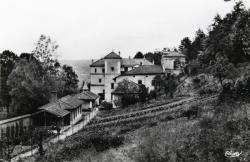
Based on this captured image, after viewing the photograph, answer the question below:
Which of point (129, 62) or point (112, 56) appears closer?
point (112, 56)

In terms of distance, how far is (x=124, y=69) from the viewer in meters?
65.4

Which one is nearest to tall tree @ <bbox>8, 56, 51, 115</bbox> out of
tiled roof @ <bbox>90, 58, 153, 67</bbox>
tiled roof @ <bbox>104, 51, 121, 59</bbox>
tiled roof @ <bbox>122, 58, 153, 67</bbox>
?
tiled roof @ <bbox>104, 51, 121, 59</bbox>

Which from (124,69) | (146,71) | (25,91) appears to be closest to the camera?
(25,91)

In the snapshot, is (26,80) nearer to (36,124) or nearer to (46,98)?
(46,98)

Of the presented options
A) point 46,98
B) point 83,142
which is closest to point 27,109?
point 46,98

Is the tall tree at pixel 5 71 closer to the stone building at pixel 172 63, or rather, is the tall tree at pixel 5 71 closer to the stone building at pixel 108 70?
the stone building at pixel 108 70

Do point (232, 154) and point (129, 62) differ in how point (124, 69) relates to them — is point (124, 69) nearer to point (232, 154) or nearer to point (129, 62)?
point (129, 62)

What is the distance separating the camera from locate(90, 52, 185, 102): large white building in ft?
186

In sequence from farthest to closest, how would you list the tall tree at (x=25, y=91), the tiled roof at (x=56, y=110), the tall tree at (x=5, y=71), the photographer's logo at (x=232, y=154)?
the tall tree at (x=5, y=71) → the tall tree at (x=25, y=91) → the tiled roof at (x=56, y=110) → the photographer's logo at (x=232, y=154)

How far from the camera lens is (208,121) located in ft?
45.4

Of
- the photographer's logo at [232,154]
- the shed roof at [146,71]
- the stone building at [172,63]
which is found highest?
the stone building at [172,63]

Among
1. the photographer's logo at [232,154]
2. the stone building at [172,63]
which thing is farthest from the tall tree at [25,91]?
the photographer's logo at [232,154]

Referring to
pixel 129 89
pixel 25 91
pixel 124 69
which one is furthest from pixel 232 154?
pixel 124 69

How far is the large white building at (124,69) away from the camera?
186ft
